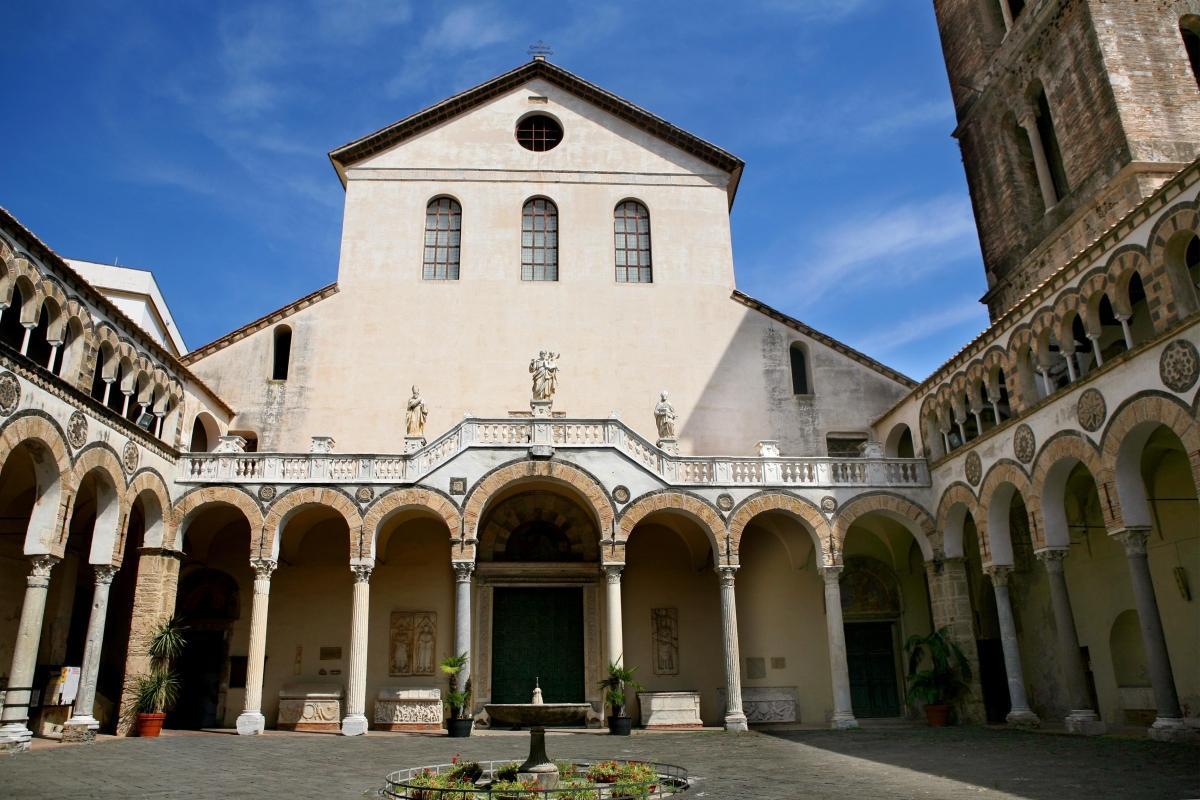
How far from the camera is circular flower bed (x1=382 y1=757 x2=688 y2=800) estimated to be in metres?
8.16

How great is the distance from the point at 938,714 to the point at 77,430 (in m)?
17.3

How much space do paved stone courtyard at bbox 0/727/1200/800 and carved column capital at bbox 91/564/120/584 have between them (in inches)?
116

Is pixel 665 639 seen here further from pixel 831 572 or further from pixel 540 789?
pixel 540 789

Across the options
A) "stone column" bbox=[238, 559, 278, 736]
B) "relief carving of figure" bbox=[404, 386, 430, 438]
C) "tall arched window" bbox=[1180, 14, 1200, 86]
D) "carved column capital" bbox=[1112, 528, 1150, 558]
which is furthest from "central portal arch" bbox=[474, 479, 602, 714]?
"tall arched window" bbox=[1180, 14, 1200, 86]

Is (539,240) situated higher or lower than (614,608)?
higher

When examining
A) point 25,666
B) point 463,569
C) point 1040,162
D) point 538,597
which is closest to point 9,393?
point 25,666

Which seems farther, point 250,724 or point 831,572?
point 831,572

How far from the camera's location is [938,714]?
60.3ft

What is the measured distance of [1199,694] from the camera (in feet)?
52.0

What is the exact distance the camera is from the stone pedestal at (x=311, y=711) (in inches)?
747

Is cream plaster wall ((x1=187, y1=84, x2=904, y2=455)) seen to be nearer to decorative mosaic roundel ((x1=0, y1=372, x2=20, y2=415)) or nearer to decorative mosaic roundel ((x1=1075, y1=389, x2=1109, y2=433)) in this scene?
decorative mosaic roundel ((x1=1075, y1=389, x2=1109, y2=433))

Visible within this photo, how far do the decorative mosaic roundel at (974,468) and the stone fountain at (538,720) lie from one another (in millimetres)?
9154

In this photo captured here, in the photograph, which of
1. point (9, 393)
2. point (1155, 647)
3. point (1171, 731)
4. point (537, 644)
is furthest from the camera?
point (537, 644)

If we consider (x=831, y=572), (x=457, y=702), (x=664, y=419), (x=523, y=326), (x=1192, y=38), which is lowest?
(x=457, y=702)
